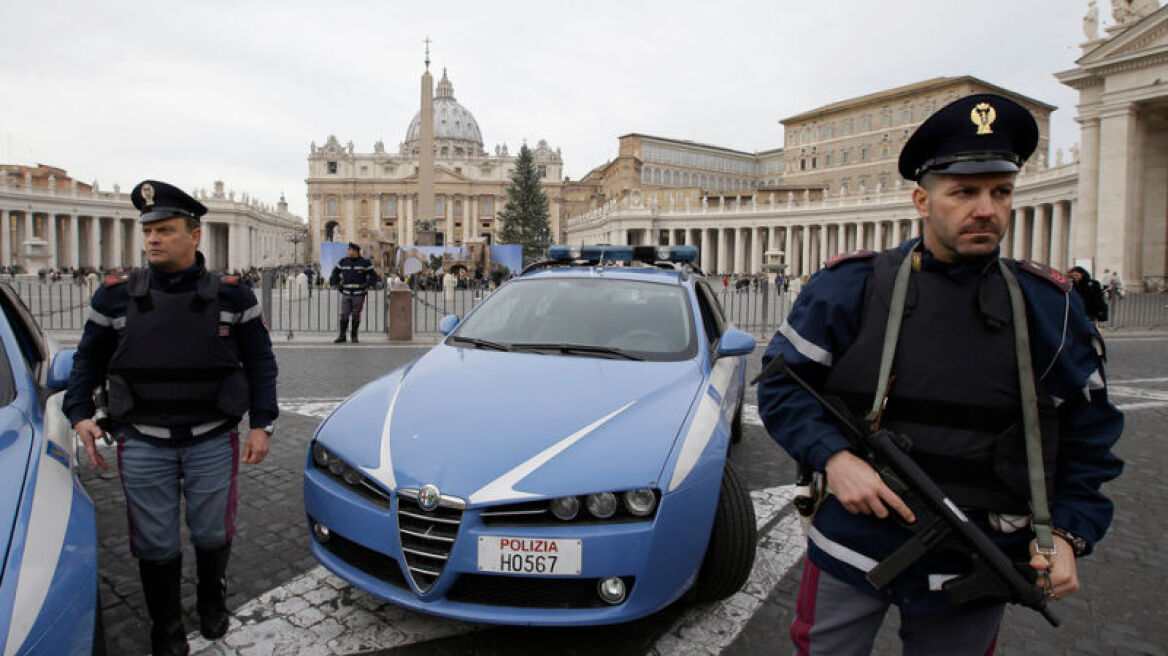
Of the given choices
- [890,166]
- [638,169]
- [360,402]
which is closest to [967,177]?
[360,402]

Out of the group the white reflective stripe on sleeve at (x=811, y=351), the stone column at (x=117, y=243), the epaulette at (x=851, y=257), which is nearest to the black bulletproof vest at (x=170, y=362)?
the white reflective stripe on sleeve at (x=811, y=351)

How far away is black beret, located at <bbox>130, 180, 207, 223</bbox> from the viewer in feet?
8.80

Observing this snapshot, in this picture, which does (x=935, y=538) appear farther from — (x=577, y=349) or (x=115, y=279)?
(x=115, y=279)

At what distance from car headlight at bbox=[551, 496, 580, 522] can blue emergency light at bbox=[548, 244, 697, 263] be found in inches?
149

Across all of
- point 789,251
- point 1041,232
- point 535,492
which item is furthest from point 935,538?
point 789,251

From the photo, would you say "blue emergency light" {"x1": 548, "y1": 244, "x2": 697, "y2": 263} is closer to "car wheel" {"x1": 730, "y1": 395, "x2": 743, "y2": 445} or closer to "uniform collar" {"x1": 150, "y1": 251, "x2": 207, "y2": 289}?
"car wheel" {"x1": 730, "y1": 395, "x2": 743, "y2": 445}

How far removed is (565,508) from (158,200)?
2024 mm

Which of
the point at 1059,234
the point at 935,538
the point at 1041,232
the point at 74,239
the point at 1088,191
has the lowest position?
the point at 935,538

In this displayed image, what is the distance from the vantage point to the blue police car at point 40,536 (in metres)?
1.74

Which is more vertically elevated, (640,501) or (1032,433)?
(1032,433)

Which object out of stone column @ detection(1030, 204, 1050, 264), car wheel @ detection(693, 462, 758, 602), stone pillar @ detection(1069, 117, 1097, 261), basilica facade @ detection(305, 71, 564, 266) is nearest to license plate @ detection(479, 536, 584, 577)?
car wheel @ detection(693, 462, 758, 602)

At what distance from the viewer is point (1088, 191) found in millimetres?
32375

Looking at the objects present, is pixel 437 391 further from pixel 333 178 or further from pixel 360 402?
pixel 333 178

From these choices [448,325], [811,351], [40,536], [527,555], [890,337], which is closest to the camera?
[890,337]
